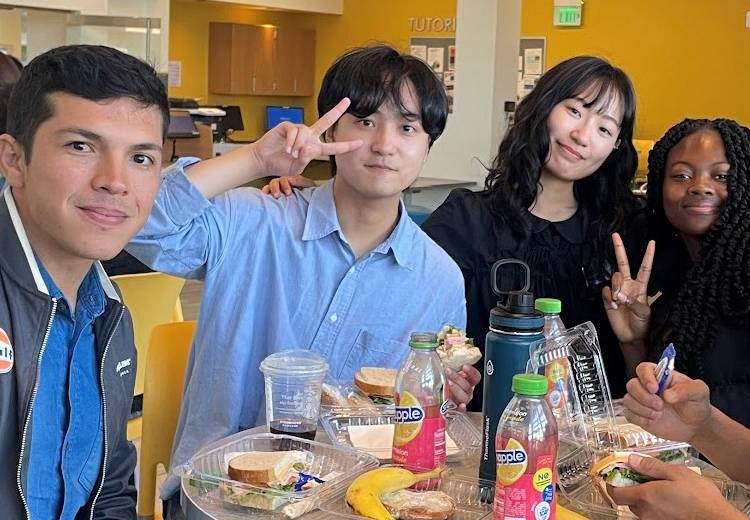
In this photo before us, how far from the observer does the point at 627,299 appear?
102 inches

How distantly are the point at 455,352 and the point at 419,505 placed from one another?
51 centimetres

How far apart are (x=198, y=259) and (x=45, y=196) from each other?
2.11 ft

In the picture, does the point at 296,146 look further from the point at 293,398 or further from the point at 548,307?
the point at 548,307

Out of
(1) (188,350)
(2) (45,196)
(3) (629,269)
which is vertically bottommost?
(1) (188,350)

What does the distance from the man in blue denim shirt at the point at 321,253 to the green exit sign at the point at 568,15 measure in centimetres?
900

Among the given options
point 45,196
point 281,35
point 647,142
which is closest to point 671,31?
point 647,142

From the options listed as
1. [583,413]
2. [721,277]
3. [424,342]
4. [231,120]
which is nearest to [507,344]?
[424,342]

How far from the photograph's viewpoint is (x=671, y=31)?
1029 cm

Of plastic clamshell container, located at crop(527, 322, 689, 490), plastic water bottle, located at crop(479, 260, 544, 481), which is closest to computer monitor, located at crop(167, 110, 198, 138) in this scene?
plastic clamshell container, located at crop(527, 322, 689, 490)

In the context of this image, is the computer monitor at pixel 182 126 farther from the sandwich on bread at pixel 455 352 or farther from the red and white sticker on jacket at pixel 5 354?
the red and white sticker on jacket at pixel 5 354

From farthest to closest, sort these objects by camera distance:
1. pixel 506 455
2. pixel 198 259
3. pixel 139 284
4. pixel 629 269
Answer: pixel 139 284 < pixel 629 269 < pixel 198 259 < pixel 506 455

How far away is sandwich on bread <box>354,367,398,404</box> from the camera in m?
1.99

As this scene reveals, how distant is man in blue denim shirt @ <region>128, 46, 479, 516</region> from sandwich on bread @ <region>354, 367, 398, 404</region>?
0.21 meters

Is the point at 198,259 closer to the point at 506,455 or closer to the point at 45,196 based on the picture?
the point at 45,196
